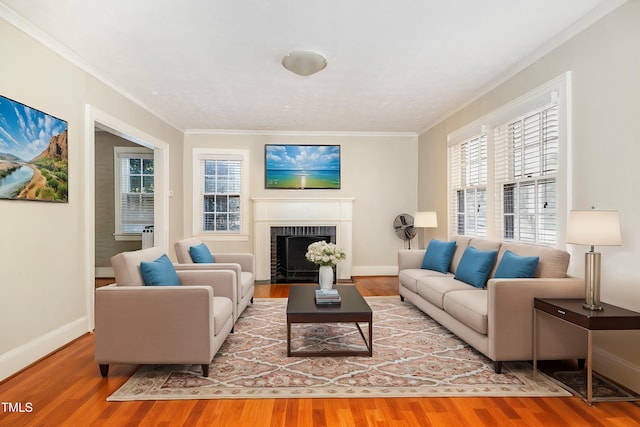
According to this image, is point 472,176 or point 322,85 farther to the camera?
point 472,176

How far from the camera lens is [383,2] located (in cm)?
245

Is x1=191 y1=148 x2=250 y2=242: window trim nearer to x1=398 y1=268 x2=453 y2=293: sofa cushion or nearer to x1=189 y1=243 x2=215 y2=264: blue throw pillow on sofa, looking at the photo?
x1=189 y1=243 x2=215 y2=264: blue throw pillow on sofa

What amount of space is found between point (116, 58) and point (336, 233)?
13.5ft

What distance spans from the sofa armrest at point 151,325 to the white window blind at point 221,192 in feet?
12.7

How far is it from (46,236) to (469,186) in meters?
4.78

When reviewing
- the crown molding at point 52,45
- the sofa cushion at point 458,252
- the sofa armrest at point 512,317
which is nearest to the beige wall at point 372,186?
the sofa cushion at point 458,252

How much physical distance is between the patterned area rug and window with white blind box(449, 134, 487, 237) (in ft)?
5.87

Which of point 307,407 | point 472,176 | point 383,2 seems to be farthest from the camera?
point 472,176

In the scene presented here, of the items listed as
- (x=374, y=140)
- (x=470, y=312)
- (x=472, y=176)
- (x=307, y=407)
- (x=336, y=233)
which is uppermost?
(x=374, y=140)

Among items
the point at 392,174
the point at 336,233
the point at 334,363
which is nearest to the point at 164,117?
the point at 336,233

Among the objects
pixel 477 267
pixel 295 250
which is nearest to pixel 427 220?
pixel 477 267

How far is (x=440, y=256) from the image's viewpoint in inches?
169

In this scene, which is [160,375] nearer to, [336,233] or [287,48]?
[287,48]

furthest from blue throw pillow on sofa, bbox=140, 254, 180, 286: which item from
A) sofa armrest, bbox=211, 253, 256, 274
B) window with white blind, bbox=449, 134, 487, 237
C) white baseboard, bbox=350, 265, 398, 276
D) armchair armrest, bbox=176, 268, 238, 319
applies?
white baseboard, bbox=350, 265, 398, 276
